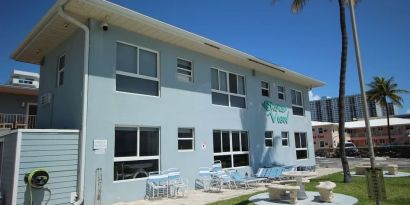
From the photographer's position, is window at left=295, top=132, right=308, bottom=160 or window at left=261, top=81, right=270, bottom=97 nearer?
window at left=261, top=81, right=270, bottom=97

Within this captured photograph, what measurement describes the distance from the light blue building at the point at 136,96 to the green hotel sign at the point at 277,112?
83 cm

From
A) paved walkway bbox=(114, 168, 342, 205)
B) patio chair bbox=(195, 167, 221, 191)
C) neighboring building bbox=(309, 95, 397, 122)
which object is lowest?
paved walkway bbox=(114, 168, 342, 205)

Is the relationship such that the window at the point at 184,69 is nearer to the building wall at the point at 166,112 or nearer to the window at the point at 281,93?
the building wall at the point at 166,112

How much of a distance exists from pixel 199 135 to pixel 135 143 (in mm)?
3121

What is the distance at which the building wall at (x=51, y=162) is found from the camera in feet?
26.3

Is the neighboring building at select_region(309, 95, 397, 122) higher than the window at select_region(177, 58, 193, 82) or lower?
higher

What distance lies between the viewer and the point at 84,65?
372 inches

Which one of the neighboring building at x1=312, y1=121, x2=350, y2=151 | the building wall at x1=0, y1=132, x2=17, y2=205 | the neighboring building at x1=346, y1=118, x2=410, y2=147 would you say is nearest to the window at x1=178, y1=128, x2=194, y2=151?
the building wall at x1=0, y1=132, x2=17, y2=205

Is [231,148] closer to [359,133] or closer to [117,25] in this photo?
[117,25]

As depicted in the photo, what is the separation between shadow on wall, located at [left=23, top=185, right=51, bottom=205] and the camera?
7976 mm

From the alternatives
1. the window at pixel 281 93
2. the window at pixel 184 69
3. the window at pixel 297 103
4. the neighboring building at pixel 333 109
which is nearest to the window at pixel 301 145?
the window at pixel 297 103

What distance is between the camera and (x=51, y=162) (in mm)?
8461

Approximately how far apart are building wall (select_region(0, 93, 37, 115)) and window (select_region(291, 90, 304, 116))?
17.3 metres

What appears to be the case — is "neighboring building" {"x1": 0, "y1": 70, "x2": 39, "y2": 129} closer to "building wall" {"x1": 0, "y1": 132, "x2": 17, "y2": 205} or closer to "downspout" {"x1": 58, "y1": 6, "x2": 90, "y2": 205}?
"building wall" {"x1": 0, "y1": 132, "x2": 17, "y2": 205}
